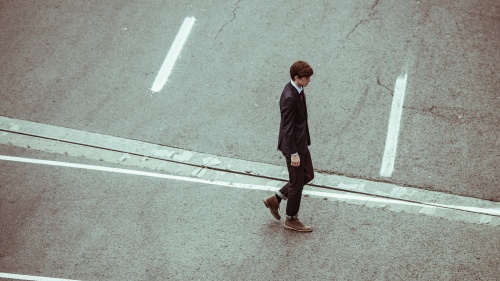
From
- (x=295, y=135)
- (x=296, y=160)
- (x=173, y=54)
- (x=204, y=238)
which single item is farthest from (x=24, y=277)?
(x=173, y=54)

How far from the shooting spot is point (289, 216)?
6.92 meters

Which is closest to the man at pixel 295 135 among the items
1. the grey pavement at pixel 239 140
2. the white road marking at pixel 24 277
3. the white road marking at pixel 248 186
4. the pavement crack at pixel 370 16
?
the grey pavement at pixel 239 140

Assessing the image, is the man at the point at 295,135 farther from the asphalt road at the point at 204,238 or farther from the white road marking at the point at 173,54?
the white road marking at the point at 173,54

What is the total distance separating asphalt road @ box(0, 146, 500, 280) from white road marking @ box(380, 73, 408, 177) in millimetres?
798

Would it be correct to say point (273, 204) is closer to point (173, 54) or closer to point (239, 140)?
point (239, 140)

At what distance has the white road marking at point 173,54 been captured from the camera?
9.03 m

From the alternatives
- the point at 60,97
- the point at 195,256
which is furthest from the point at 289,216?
the point at 60,97

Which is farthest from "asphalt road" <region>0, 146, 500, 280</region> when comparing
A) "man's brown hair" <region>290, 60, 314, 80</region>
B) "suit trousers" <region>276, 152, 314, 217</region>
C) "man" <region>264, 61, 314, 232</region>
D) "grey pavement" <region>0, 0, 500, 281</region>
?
"man's brown hair" <region>290, 60, 314, 80</region>

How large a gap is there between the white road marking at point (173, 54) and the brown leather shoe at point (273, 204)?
3.01 metres

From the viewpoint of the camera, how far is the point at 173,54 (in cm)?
948

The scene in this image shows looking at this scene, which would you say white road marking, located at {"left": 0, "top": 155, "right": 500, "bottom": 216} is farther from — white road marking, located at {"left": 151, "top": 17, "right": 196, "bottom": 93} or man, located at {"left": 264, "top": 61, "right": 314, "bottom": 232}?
white road marking, located at {"left": 151, "top": 17, "right": 196, "bottom": 93}

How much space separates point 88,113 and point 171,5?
2.95 m

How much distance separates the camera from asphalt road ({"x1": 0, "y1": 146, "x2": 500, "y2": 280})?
260 inches

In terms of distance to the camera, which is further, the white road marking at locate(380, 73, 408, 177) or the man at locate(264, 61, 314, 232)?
the white road marking at locate(380, 73, 408, 177)
